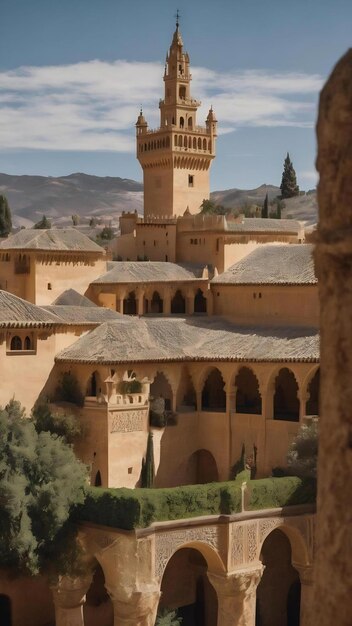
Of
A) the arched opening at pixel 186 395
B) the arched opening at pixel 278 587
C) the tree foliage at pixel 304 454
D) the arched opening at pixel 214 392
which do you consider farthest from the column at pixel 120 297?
the arched opening at pixel 278 587

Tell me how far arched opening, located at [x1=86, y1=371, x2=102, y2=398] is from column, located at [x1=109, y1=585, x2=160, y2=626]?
24.4 feet

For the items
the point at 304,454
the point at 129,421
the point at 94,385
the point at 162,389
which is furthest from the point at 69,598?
the point at 162,389

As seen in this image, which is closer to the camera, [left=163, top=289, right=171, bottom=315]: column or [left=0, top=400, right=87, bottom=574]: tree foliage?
[left=0, top=400, right=87, bottom=574]: tree foliage

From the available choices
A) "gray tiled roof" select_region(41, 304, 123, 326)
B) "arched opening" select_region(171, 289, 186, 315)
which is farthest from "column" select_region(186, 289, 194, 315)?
"gray tiled roof" select_region(41, 304, 123, 326)

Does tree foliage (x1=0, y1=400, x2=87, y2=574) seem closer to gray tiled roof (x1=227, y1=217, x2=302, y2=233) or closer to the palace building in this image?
the palace building

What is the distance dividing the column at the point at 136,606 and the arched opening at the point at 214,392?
34.0 ft

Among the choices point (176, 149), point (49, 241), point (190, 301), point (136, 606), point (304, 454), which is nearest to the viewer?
point (136, 606)

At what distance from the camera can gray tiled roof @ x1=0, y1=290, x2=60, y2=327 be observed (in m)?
31.8

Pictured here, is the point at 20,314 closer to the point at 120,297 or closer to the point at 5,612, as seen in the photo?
the point at 120,297

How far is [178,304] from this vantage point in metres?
41.2

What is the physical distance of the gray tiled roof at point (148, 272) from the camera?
39688 millimetres

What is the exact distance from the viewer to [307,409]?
34.2 meters

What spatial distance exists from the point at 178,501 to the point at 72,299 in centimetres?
1155

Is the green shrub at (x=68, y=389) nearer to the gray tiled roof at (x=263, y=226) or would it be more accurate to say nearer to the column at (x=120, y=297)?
the column at (x=120, y=297)
